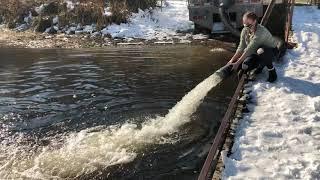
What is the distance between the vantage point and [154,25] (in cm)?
2070

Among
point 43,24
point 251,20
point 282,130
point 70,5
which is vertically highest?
point 251,20

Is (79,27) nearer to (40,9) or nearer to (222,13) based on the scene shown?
(40,9)

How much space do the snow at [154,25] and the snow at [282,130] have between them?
848 centimetres

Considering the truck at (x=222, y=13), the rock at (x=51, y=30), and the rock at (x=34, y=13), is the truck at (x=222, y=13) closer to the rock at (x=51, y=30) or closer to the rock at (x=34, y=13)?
the rock at (x=51, y=30)

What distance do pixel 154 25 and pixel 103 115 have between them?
11947 mm

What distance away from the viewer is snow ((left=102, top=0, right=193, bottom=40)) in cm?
1936

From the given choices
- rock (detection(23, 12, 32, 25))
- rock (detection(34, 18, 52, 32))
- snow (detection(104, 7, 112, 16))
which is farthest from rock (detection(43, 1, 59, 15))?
snow (detection(104, 7, 112, 16))

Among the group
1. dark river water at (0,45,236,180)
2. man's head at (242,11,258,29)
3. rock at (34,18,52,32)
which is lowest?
dark river water at (0,45,236,180)

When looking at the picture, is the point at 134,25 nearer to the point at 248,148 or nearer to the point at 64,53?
the point at 64,53

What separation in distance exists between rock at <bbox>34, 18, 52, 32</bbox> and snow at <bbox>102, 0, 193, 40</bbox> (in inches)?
110

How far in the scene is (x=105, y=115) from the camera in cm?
921

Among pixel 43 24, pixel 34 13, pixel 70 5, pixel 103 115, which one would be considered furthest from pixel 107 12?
pixel 103 115

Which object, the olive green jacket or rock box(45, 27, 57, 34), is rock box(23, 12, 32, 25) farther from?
the olive green jacket

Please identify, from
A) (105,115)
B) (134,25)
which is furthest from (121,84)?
(134,25)
